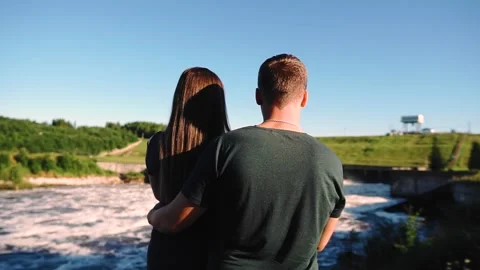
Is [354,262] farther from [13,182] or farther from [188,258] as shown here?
[13,182]

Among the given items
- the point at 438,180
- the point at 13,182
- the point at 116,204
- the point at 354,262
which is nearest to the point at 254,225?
the point at 354,262

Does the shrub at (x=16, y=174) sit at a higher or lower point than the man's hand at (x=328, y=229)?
lower

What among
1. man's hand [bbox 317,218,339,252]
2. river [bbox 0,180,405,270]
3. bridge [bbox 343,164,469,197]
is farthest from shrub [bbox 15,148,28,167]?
man's hand [bbox 317,218,339,252]

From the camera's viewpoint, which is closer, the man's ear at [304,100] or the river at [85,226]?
the man's ear at [304,100]

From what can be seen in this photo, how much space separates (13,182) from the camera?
29.9 metres

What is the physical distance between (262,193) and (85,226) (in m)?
17.8

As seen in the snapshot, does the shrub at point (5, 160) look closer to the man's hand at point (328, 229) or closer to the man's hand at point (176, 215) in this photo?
the man's hand at point (176, 215)

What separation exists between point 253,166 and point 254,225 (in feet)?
0.88

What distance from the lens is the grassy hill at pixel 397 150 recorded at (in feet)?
148

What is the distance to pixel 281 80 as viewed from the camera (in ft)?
6.61

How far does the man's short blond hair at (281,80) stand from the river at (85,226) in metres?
10.7

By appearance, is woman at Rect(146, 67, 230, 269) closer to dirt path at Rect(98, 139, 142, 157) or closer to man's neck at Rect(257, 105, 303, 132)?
man's neck at Rect(257, 105, 303, 132)

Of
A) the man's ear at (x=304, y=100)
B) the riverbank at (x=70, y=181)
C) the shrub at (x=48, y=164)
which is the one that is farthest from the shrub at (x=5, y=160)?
the man's ear at (x=304, y=100)

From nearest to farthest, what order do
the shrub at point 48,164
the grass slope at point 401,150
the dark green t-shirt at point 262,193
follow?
1. the dark green t-shirt at point 262,193
2. the shrub at point 48,164
3. the grass slope at point 401,150
